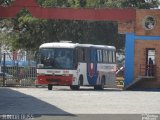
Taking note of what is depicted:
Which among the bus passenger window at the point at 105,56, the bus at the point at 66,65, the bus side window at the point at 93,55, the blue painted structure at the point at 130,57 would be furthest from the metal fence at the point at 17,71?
the blue painted structure at the point at 130,57

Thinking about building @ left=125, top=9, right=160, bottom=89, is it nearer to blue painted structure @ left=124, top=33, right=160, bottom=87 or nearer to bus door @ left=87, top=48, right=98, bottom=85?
blue painted structure @ left=124, top=33, right=160, bottom=87

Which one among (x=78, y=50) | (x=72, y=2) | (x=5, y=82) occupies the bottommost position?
(x=5, y=82)

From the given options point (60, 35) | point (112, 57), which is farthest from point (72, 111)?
point (60, 35)

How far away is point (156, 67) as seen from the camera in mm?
37062

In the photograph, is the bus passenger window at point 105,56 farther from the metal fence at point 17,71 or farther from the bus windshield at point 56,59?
the metal fence at point 17,71

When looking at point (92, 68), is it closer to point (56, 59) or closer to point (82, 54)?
point (82, 54)

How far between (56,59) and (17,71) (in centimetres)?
800

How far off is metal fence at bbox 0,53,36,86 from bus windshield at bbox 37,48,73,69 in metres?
6.50

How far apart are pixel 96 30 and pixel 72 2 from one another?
13.6 ft

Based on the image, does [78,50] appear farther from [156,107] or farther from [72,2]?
[72,2]

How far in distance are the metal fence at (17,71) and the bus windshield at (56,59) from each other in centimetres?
650

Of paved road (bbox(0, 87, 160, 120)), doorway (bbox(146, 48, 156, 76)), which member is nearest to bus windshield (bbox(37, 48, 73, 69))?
doorway (bbox(146, 48, 156, 76))

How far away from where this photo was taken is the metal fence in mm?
40719

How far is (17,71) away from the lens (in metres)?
41.5
